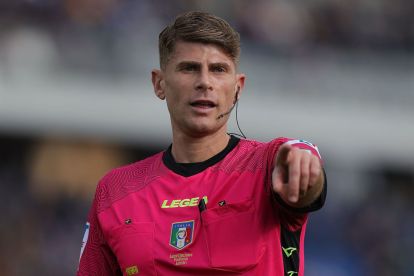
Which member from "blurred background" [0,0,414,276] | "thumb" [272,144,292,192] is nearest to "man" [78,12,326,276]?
"thumb" [272,144,292,192]

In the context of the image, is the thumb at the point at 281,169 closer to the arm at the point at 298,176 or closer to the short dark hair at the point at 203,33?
the arm at the point at 298,176

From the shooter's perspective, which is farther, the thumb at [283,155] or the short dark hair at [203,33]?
the short dark hair at [203,33]

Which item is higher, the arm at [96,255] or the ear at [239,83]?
the ear at [239,83]

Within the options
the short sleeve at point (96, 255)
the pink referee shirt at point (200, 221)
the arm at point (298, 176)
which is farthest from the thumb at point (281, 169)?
the short sleeve at point (96, 255)

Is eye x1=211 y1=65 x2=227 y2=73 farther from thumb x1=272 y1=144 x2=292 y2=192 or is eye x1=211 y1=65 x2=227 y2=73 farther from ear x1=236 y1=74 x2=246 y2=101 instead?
thumb x1=272 y1=144 x2=292 y2=192

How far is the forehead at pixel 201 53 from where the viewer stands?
12.6ft

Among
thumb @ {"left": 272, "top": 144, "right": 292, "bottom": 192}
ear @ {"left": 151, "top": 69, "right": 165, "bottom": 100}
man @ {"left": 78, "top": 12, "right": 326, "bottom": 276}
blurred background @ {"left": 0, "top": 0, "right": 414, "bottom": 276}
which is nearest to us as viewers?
thumb @ {"left": 272, "top": 144, "right": 292, "bottom": 192}

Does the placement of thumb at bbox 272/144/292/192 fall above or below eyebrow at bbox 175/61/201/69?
below

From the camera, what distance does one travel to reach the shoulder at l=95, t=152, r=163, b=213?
395 cm

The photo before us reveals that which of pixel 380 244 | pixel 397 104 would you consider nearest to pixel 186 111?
pixel 380 244

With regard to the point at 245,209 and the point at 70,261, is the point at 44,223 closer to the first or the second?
the point at 70,261

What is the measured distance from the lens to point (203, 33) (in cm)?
385

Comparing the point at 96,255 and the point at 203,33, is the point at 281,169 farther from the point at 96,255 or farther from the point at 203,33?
the point at 96,255

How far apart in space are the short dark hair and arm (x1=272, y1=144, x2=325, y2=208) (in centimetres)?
85
